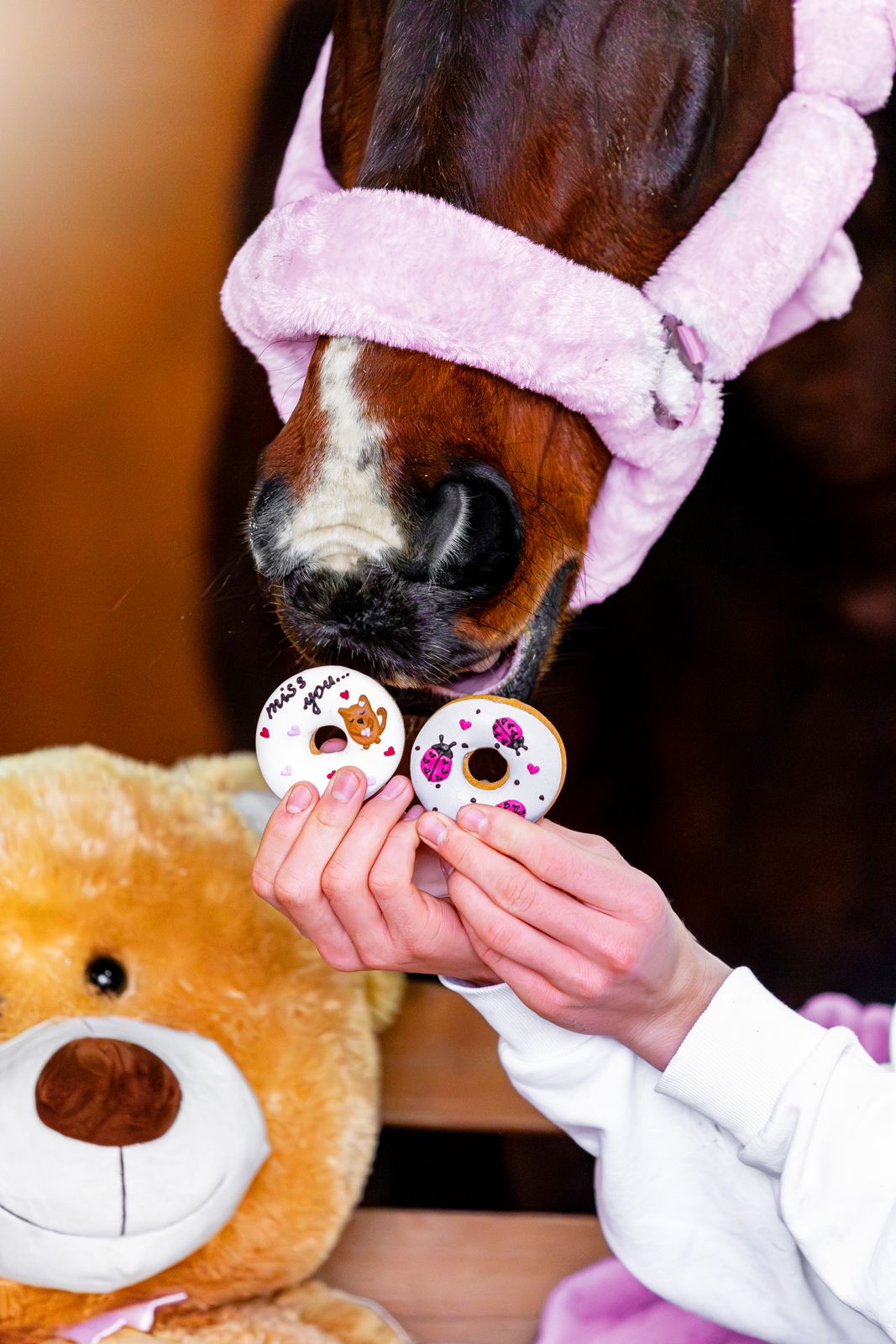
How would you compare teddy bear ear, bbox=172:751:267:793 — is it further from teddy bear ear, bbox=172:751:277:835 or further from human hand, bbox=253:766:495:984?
human hand, bbox=253:766:495:984

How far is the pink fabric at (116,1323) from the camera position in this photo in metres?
0.56

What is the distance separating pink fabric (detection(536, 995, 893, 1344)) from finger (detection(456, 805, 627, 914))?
1.03ft

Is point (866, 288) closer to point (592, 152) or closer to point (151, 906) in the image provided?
point (592, 152)

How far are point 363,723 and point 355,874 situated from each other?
8 cm

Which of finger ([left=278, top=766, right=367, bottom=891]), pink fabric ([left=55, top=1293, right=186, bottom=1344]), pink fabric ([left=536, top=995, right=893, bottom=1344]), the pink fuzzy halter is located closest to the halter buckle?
the pink fuzzy halter

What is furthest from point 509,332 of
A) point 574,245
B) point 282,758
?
point 282,758

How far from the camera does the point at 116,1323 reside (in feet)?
1.87

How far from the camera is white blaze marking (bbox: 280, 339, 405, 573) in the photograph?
479mm

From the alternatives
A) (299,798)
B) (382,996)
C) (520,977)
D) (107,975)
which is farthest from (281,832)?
(382,996)

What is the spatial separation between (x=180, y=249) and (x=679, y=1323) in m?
0.71

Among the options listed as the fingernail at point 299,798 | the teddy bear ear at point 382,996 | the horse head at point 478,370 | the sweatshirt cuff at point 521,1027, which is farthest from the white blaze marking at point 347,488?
the teddy bear ear at point 382,996

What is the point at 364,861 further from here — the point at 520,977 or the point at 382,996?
the point at 382,996

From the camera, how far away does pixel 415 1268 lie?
2.27 feet

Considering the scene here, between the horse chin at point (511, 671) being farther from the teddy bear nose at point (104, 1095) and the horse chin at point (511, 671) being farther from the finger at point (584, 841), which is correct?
the teddy bear nose at point (104, 1095)
